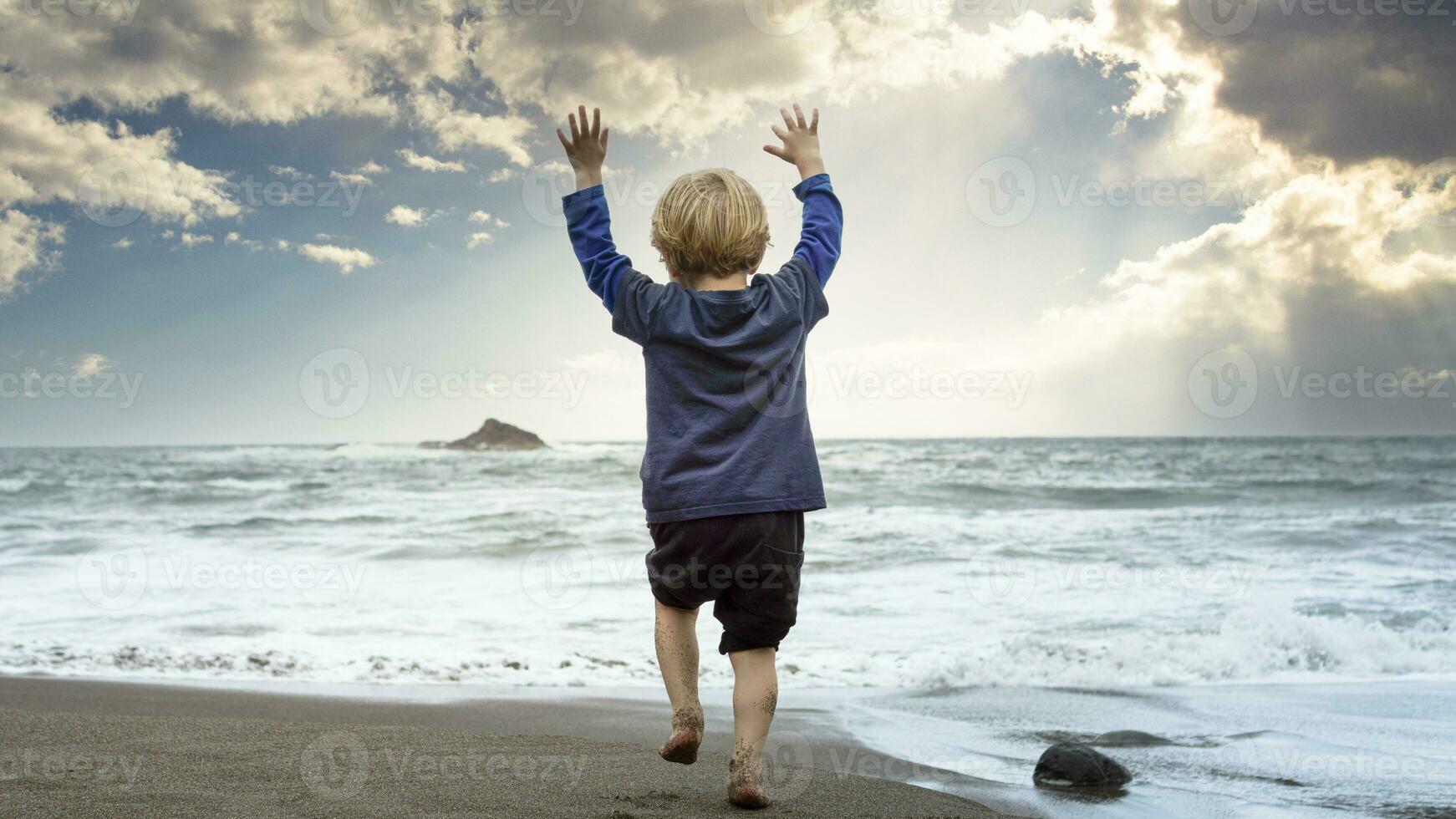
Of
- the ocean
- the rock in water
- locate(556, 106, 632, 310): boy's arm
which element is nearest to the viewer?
locate(556, 106, 632, 310): boy's arm

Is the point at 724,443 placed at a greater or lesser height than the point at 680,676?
greater

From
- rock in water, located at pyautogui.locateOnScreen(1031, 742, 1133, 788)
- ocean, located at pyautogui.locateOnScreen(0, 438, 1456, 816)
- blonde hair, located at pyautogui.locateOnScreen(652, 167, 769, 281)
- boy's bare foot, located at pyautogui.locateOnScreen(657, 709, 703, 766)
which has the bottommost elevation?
ocean, located at pyautogui.locateOnScreen(0, 438, 1456, 816)

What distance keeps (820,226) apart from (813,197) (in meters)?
0.11

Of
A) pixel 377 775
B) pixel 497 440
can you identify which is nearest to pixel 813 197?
pixel 377 775

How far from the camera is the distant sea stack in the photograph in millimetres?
30969

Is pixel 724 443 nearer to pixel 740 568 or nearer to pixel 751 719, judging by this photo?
pixel 740 568

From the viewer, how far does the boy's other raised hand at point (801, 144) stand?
101 inches

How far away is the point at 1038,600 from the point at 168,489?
1634 centimetres

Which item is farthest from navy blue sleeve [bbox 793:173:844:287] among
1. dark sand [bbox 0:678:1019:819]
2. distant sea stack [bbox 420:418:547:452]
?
distant sea stack [bbox 420:418:547:452]

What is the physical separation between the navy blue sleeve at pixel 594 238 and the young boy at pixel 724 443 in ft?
0.04

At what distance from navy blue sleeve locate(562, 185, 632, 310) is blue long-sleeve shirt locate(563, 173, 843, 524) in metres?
0.04

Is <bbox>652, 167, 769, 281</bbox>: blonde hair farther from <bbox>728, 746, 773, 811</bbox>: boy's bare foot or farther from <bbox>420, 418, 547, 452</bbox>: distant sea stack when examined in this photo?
<bbox>420, 418, 547, 452</bbox>: distant sea stack

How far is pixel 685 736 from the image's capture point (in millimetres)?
2092

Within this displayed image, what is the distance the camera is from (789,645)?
19.5 ft
